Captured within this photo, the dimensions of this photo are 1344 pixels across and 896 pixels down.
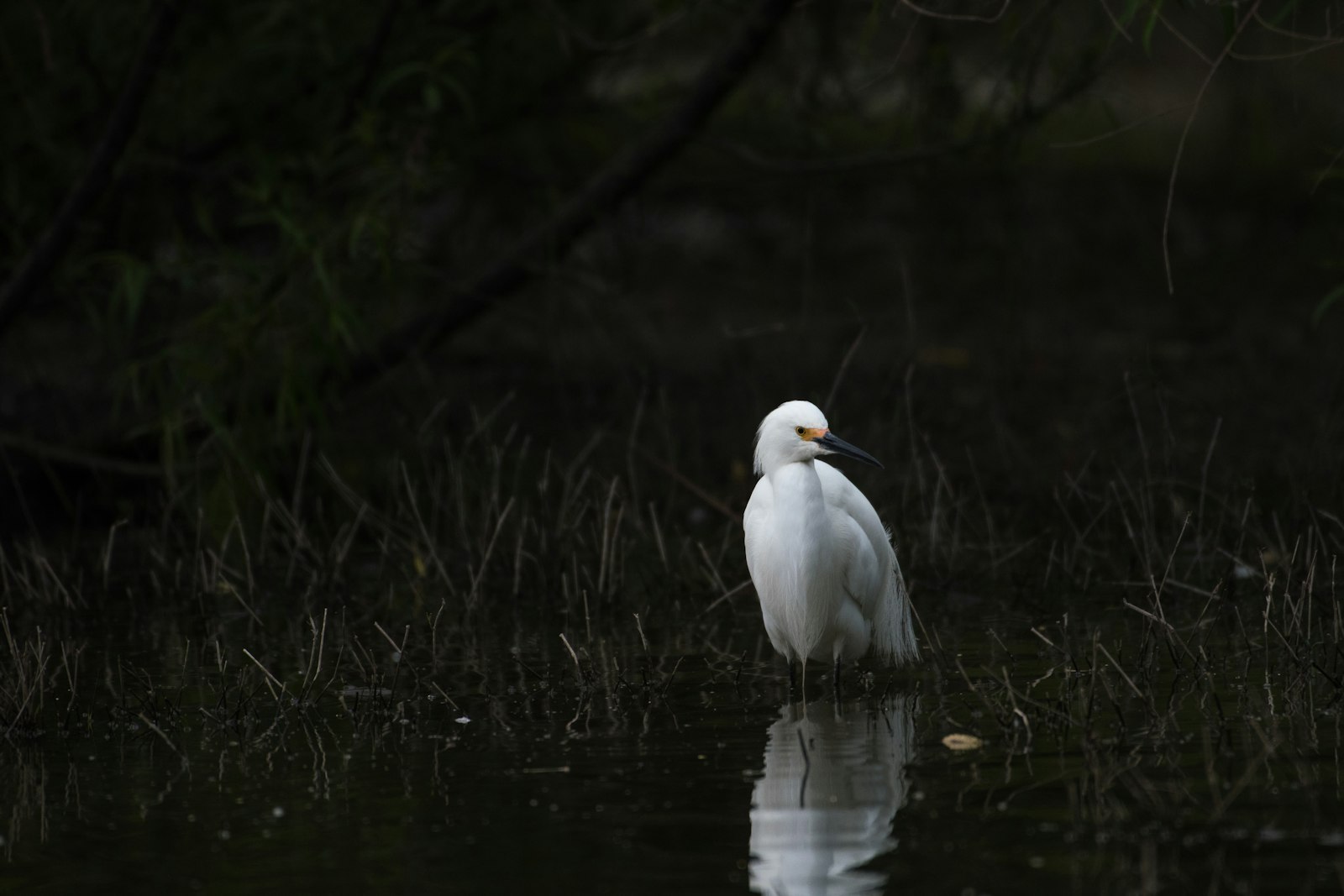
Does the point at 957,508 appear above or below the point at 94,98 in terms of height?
below

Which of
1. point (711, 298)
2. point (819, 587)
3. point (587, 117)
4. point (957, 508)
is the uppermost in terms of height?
point (711, 298)

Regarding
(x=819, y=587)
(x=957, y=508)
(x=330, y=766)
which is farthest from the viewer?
(x=957, y=508)

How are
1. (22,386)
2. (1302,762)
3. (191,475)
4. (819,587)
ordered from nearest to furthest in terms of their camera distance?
(1302,762) → (819,587) → (191,475) → (22,386)

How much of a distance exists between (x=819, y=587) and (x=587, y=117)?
13.4 ft

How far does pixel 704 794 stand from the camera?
3.87 meters

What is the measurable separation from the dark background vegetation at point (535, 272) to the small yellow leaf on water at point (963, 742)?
69.3 inches

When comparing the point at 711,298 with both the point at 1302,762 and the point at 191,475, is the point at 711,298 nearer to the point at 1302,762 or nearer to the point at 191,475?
the point at 191,475

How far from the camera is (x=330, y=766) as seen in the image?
4188 mm

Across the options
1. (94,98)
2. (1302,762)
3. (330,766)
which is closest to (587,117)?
(94,98)

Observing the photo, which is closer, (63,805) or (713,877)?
(713,877)

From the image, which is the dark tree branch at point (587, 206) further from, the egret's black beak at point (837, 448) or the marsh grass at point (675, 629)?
the egret's black beak at point (837, 448)

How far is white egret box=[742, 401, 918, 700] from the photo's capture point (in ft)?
16.5

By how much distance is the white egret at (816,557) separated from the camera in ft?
16.5

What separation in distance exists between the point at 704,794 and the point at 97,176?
13.2 feet
